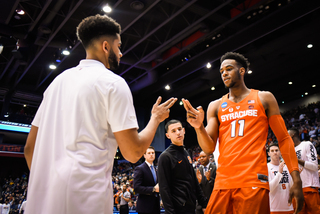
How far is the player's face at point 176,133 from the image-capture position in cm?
407

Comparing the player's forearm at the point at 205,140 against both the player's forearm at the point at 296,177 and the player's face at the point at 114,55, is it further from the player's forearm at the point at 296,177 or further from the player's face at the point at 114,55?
the player's face at the point at 114,55

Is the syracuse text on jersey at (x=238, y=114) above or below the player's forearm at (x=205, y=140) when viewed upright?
above

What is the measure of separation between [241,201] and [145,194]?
9.88 ft

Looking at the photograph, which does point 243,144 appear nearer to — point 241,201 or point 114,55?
point 241,201

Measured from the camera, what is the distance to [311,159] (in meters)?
4.88

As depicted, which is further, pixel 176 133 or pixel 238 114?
pixel 176 133

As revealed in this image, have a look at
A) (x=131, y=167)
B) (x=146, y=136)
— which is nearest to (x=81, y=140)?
(x=146, y=136)

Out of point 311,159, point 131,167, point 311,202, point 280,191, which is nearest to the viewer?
point 311,202

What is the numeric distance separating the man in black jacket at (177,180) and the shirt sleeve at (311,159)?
227cm

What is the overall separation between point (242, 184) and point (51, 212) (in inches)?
58.7

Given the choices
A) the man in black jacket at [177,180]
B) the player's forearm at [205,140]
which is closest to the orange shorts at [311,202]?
the man in black jacket at [177,180]

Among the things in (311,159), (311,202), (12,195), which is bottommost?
(311,202)

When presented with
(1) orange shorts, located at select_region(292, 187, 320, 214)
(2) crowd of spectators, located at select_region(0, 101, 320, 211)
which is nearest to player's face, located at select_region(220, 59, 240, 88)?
(1) orange shorts, located at select_region(292, 187, 320, 214)

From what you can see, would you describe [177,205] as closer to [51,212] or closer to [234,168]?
[234,168]
